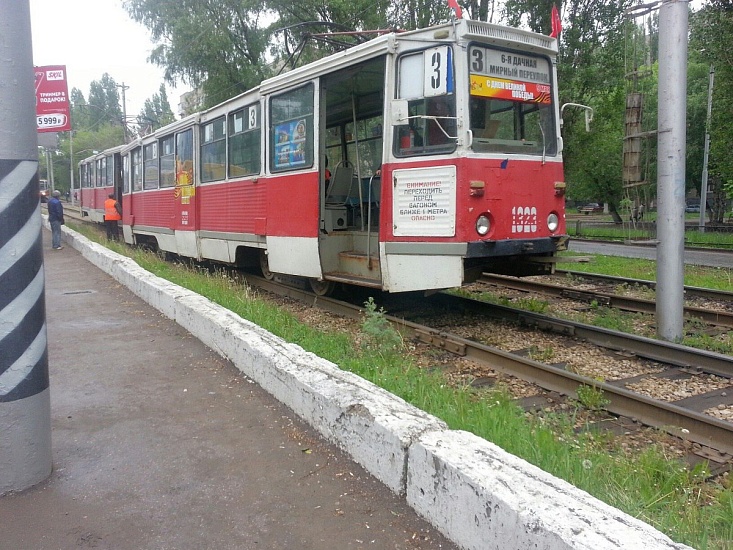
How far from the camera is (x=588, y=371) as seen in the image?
6012 millimetres

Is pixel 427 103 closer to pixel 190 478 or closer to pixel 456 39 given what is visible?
pixel 456 39

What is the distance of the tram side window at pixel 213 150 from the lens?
37.2 ft

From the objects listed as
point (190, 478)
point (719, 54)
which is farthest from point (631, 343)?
point (719, 54)

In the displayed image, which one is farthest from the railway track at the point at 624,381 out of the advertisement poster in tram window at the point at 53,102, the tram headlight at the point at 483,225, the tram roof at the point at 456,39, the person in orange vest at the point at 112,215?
the person in orange vest at the point at 112,215

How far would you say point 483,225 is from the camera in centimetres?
687

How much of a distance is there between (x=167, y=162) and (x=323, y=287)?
21.7ft

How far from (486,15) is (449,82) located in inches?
560

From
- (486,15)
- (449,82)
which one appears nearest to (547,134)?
(449,82)

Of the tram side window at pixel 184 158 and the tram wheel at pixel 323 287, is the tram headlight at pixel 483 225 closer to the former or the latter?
the tram wheel at pixel 323 287

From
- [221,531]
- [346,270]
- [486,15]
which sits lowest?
[221,531]

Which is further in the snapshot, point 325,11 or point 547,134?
point 325,11

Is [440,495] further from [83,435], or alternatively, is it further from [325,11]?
[325,11]

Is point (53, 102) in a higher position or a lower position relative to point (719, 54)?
lower

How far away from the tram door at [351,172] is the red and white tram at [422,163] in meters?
0.03
